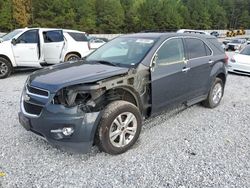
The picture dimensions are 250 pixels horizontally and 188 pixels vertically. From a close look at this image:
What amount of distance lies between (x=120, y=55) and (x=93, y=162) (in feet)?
5.96

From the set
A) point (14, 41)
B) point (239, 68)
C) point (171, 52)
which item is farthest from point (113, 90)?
point (239, 68)

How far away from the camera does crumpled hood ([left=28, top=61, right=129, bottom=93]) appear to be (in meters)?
3.15

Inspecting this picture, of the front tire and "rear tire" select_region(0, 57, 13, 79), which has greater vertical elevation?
the front tire

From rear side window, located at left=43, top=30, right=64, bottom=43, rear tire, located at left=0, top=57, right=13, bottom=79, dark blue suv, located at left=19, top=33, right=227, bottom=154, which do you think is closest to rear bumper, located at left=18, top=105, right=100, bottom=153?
dark blue suv, located at left=19, top=33, right=227, bottom=154

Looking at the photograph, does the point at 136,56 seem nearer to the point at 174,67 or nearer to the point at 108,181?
the point at 174,67

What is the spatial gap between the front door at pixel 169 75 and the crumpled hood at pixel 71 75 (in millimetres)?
611

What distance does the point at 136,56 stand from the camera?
12.9ft

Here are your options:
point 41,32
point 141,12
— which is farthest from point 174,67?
point 141,12

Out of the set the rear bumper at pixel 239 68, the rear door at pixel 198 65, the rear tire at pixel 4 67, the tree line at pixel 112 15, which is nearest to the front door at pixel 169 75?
the rear door at pixel 198 65

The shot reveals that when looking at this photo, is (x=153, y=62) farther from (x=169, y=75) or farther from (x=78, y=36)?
(x=78, y=36)

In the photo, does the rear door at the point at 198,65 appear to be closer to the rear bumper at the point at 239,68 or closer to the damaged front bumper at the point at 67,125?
the damaged front bumper at the point at 67,125

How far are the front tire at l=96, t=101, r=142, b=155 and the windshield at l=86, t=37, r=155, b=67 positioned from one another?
73cm

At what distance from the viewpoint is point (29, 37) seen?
884 centimetres

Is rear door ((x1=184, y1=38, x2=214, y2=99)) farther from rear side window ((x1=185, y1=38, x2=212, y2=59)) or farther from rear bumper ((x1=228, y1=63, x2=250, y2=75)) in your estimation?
rear bumper ((x1=228, y1=63, x2=250, y2=75))
